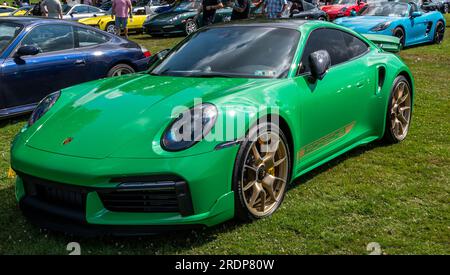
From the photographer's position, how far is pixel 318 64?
382 centimetres

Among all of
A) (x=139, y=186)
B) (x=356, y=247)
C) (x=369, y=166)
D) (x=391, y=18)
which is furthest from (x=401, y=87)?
(x=391, y=18)

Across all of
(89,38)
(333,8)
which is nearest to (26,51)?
(89,38)

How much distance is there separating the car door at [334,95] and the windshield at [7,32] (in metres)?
3.90

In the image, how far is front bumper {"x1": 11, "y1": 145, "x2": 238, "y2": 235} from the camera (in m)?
2.89

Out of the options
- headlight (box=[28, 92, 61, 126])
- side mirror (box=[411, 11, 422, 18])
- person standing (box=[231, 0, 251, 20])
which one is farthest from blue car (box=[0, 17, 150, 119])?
side mirror (box=[411, 11, 422, 18])

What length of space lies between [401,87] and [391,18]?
7.16 metres

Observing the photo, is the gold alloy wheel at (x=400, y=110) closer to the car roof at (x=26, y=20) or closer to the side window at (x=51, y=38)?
the side window at (x=51, y=38)

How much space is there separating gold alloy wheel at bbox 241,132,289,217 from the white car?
15380 mm

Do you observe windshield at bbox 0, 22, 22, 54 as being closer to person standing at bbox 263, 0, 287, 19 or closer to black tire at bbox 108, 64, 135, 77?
black tire at bbox 108, 64, 135, 77

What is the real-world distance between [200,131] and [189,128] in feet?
0.26

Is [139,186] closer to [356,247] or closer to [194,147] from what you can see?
[194,147]

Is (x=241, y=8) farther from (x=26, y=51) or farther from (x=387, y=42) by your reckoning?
(x=26, y=51)
